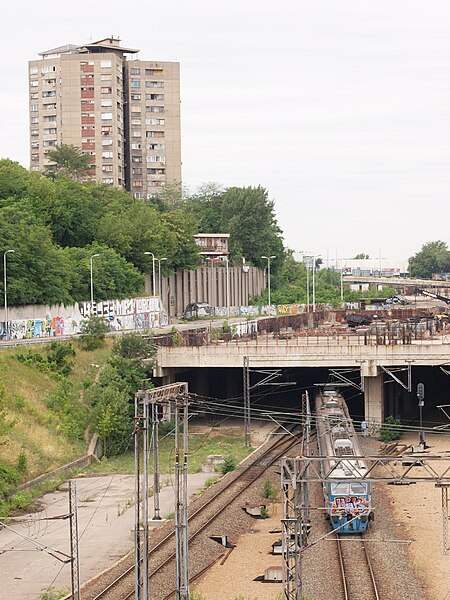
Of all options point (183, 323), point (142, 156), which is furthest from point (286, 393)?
point (142, 156)

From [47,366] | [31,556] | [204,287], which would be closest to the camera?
[31,556]

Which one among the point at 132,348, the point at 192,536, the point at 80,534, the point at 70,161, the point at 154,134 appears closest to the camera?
the point at 192,536

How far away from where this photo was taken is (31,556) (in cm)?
4222

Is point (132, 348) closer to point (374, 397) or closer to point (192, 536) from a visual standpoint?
point (374, 397)

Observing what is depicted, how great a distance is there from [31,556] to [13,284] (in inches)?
1800

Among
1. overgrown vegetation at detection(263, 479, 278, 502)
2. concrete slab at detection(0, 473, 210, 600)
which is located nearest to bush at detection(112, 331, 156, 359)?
concrete slab at detection(0, 473, 210, 600)

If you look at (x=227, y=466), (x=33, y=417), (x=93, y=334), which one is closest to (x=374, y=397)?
(x=227, y=466)

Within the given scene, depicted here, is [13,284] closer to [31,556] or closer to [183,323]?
[183,323]

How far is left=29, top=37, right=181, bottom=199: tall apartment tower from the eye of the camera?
17012cm

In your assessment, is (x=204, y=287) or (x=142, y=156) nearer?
(x=204, y=287)

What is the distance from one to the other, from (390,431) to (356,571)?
3290 cm

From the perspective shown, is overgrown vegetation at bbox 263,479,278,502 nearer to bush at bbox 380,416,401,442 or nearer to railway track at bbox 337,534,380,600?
railway track at bbox 337,534,380,600

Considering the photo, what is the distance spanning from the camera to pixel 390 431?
7125 centimetres

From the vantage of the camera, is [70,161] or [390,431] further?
[70,161]
